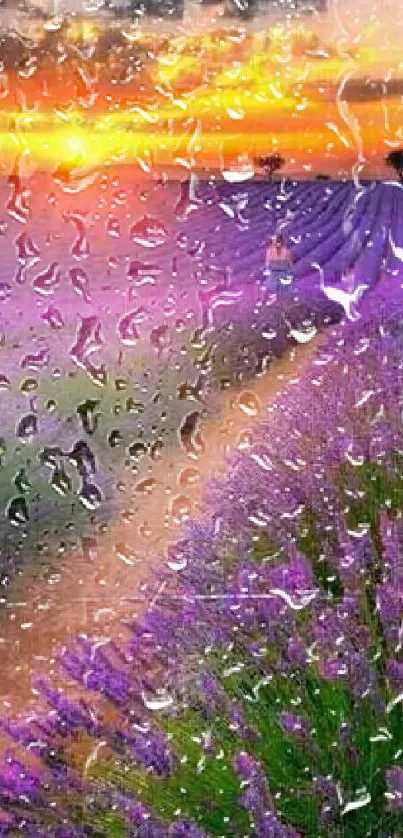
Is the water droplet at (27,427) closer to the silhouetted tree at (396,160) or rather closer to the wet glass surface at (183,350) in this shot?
the wet glass surface at (183,350)

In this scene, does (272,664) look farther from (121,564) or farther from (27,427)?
(27,427)

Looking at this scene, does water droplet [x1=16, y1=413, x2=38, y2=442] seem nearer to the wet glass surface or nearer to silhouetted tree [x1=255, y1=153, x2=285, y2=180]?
the wet glass surface

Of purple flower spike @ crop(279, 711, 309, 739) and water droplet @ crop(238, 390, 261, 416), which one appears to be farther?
water droplet @ crop(238, 390, 261, 416)

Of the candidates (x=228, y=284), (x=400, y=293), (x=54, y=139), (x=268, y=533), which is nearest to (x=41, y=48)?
(x=54, y=139)

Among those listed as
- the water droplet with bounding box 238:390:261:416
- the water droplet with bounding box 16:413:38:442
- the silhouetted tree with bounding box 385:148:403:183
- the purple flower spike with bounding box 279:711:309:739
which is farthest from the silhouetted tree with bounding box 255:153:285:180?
the purple flower spike with bounding box 279:711:309:739

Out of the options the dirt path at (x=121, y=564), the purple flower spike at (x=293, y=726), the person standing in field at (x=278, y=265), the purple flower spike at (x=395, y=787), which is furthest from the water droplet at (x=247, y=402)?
the purple flower spike at (x=395, y=787)

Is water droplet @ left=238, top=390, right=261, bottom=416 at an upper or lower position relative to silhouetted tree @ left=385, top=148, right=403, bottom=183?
lower

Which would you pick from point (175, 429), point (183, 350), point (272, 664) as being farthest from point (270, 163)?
point (272, 664)
